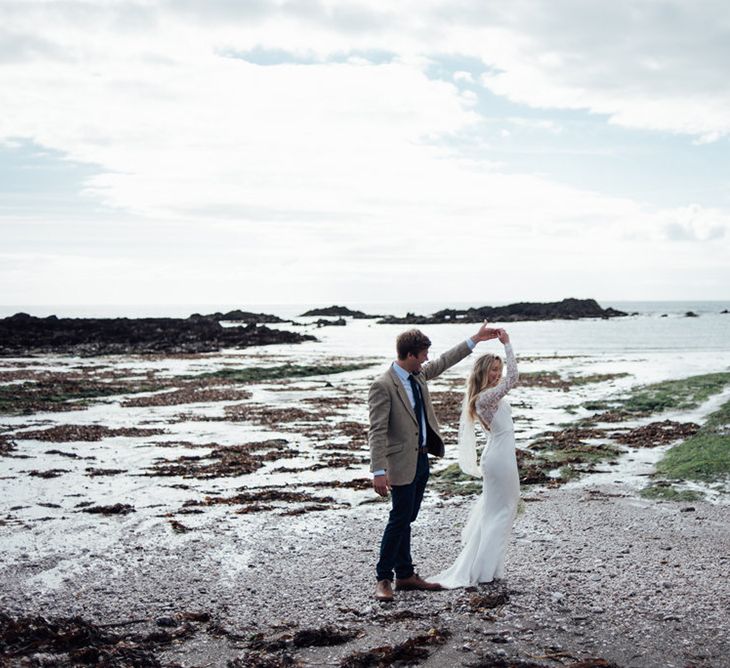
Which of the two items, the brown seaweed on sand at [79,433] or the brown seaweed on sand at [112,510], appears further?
the brown seaweed on sand at [79,433]

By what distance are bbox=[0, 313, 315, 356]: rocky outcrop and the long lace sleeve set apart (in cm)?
5023

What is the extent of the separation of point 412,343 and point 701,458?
8989mm

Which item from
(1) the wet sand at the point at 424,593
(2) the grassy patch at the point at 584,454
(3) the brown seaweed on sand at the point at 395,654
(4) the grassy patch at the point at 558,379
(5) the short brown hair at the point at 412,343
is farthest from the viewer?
(4) the grassy patch at the point at 558,379

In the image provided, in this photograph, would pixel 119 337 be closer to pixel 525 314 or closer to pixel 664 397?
pixel 664 397

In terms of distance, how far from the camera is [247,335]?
72.9 metres

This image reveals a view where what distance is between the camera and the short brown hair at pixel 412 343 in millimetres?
6809

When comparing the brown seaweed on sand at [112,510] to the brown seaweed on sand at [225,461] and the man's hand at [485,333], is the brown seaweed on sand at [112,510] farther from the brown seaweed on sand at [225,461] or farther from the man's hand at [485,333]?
the man's hand at [485,333]

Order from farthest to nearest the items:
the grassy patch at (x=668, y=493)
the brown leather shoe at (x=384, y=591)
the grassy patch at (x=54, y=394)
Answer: the grassy patch at (x=54, y=394)
the grassy patch at (x=668, y=493)
the brown leather shoe at (x=384, y=591)

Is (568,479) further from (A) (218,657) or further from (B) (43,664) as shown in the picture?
(B) (43,664)

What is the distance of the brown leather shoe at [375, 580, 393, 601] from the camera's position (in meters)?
6.96

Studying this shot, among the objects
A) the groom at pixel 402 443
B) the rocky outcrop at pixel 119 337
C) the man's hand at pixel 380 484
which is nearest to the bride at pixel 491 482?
the groom at pixel 402 443

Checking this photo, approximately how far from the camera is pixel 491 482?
24.0 feet

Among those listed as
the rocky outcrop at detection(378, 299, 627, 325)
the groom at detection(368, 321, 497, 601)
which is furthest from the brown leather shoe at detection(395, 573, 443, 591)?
the rocky outcrop at detection(378, 299, 627, 325)

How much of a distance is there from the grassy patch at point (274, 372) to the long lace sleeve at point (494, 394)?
28687 millimetres
